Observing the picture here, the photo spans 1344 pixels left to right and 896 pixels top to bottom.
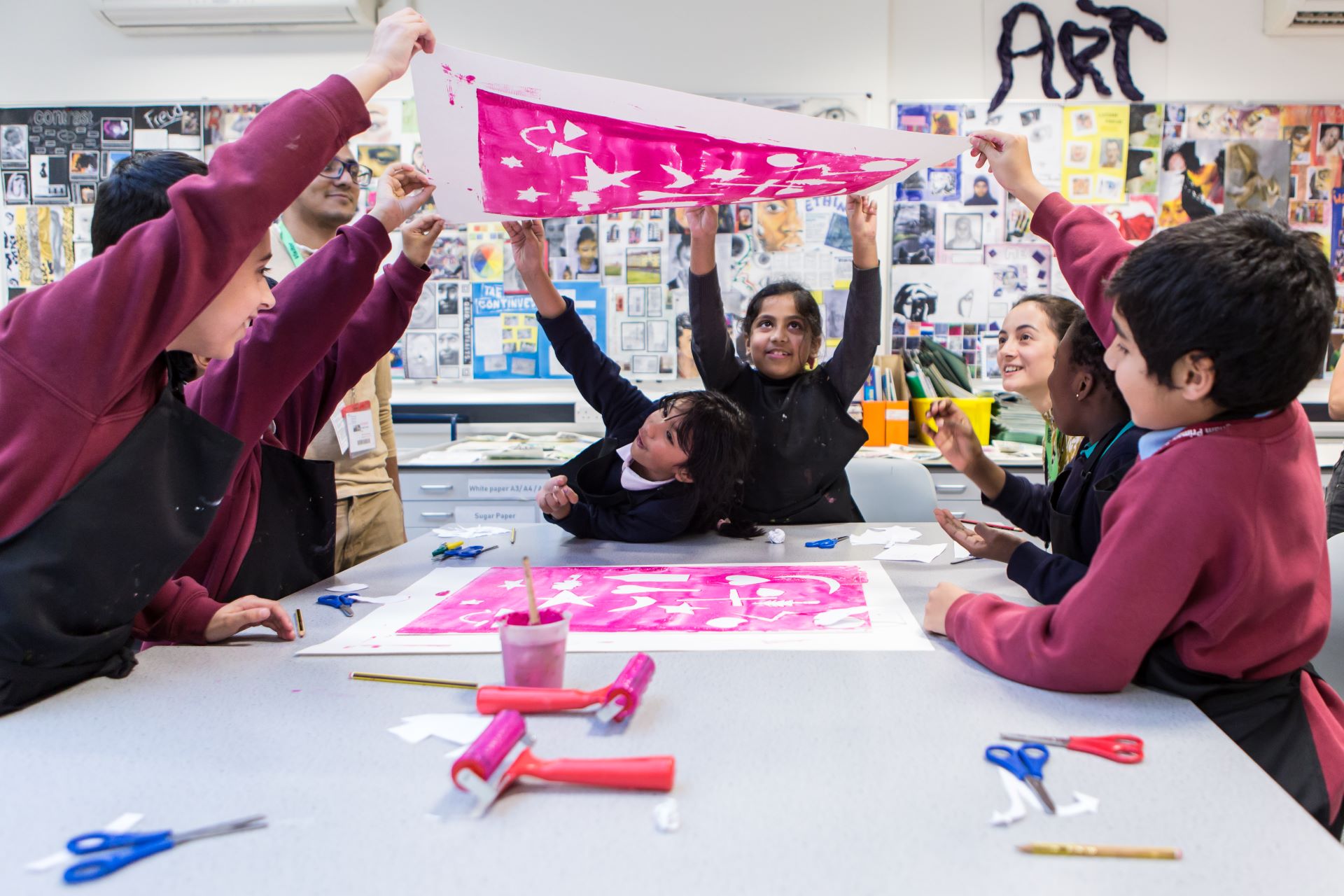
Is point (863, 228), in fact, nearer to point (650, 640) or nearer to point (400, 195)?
point (400, 195)

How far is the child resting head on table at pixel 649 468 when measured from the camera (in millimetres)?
1771

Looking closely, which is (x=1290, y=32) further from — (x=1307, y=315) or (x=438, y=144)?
(x=438, y=144)

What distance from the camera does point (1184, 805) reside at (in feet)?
2.30

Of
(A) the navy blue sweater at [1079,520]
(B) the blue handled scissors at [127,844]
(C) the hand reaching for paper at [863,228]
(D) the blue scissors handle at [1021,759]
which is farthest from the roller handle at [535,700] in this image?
(C) the hand reaching for paper at [863,228]

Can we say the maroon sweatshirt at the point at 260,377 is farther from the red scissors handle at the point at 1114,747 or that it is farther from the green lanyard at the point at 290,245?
the red scissors handle at the point at 1114,747

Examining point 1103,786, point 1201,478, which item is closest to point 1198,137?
point 1201,478

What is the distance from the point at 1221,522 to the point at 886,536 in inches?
38.7

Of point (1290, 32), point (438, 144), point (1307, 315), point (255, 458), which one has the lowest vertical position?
point (255, 458)

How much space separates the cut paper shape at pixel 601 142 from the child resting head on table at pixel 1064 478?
1.39 feet

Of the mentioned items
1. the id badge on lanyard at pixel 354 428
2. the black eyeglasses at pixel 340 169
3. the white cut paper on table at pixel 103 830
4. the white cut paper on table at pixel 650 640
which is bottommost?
the white cut paper on table at pixel 650 640

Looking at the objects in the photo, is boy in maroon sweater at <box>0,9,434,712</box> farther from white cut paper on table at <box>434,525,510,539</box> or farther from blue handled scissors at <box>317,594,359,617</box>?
white cut paper on table at <box>434,525,510,539</box>

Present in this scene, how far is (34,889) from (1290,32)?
424 cm

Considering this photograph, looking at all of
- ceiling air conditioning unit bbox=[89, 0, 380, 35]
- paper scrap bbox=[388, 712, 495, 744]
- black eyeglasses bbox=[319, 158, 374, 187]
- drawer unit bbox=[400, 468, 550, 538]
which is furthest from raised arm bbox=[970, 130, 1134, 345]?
ceiling air conditioning unit bbox=[89, 0, 380, 35]

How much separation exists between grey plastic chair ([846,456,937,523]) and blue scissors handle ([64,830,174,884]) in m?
1.86
